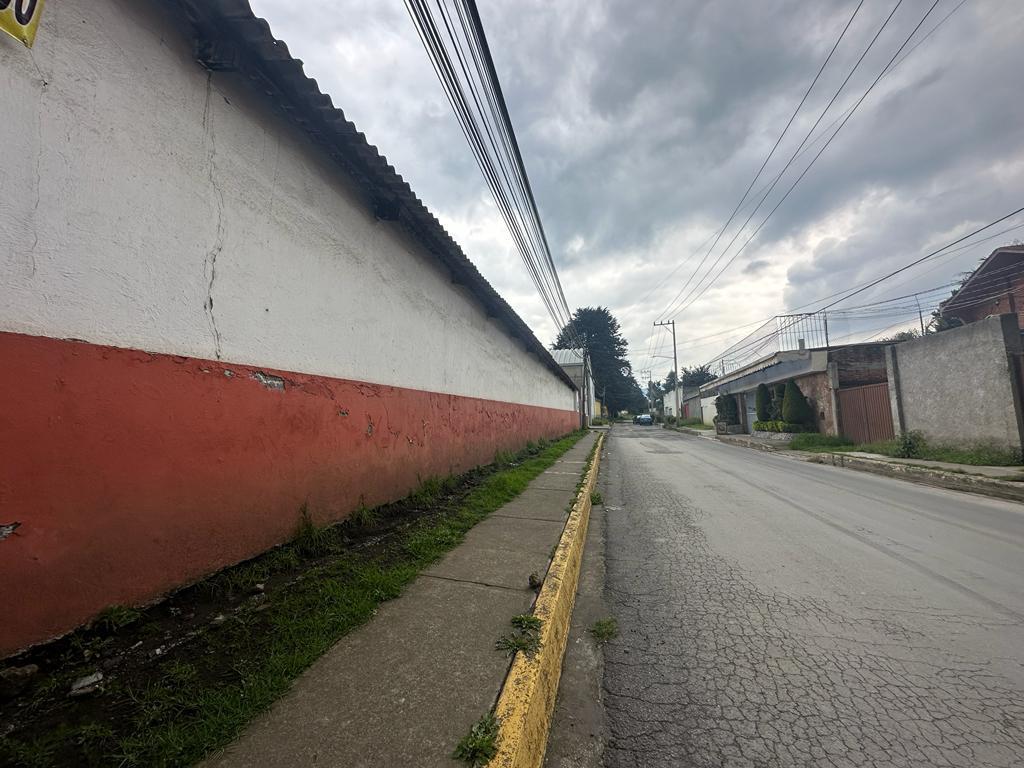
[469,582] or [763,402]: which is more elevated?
[763,402]

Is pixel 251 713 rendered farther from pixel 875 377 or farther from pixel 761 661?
pixel 875 377

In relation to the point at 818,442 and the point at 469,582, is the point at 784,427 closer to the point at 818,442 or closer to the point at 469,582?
the point at 818,442

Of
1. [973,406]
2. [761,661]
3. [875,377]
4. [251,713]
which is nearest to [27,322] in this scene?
[251,713]

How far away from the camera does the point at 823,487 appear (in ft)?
23.3

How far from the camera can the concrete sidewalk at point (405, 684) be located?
1.33 meters

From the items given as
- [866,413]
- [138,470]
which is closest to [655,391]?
[866,413]

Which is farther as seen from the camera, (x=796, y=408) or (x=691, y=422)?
(x=691, y=422)

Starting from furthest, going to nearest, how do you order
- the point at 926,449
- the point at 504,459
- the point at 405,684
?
the point at 926,449
the point at 504,459
the point at 405,684

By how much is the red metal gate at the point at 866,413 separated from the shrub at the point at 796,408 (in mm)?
1863

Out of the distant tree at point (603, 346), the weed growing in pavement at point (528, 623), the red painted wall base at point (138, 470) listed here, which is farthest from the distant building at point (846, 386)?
the distant tree at point (603, 346)

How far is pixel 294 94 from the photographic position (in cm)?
297

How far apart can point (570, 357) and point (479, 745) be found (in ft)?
121

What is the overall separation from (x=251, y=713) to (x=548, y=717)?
1.14 meters

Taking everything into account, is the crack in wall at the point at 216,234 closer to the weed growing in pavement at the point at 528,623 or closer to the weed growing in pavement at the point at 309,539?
the weed growing in pavement at the point at 309,539
